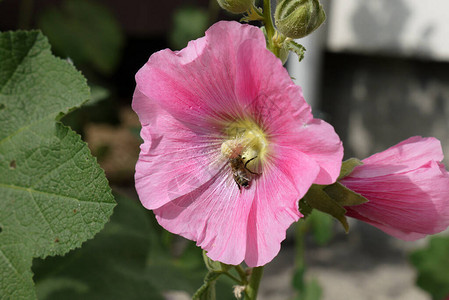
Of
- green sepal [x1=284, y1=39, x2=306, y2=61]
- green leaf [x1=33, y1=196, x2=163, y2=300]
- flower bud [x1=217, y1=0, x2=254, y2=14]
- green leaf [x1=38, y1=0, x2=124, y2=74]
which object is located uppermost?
flower bud [x1=217, y1=0, x2=254, y2=14]

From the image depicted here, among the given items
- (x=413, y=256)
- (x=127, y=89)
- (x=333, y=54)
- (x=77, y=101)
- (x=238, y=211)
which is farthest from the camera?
(x=127, y=89)

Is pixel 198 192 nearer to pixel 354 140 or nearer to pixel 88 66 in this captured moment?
pixel 88 66

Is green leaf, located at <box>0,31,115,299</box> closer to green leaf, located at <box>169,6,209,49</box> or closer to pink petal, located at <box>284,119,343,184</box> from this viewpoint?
pink petal, located at <box>284,119,343,184</box>

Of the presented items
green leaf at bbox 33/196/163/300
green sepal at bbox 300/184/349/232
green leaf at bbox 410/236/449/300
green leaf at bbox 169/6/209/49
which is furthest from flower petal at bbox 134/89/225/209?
green leaf at bbox 169/6/209/49

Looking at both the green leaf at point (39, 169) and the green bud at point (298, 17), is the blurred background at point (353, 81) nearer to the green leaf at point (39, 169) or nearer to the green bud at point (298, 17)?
the green leaf at point (39, 169)

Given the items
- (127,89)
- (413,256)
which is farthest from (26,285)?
(127,89)

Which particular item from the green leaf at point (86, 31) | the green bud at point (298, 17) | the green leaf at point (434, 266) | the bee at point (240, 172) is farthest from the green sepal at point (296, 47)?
the green leaf at point (86, 31)
